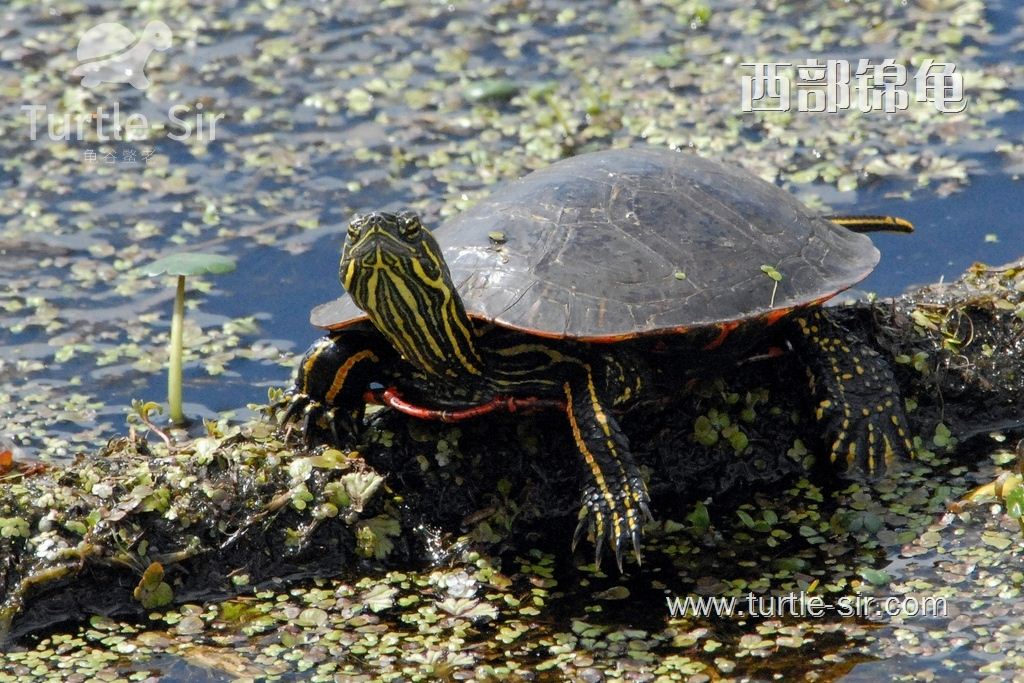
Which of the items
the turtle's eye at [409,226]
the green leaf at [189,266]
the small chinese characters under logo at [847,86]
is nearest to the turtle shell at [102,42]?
the green leaf at [189,266]

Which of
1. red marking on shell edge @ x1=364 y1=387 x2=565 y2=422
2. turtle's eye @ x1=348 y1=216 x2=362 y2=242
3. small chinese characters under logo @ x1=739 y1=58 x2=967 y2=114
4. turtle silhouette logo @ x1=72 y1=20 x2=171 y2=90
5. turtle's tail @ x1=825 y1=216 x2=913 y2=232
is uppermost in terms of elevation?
turtle silhouette logo @ x1=72 y1=20 x2=171 y2=90

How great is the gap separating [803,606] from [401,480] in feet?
6.01

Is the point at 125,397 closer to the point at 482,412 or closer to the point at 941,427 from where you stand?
the point at 482,412

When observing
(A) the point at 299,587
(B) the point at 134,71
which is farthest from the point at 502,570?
(B) the point at 134,71

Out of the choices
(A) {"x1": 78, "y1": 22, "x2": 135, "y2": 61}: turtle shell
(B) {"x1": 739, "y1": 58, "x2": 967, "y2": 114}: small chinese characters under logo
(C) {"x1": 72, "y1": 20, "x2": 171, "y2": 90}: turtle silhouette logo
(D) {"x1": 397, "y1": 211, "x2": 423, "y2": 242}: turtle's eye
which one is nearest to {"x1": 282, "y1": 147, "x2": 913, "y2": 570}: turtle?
(D) {"x1": 397, "y1": 211, "x2": 423, "y2": 242}: turtle's eye

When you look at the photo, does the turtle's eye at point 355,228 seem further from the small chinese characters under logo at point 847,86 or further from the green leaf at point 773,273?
the small chinese characters under logo at point 847,86

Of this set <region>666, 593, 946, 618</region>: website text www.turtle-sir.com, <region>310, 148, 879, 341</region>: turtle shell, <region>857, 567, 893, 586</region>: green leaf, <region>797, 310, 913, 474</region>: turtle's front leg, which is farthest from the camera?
<region>797, 310, 913, 474</region>: turtle's front leg

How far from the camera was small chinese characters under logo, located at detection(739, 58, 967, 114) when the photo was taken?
9.42 m

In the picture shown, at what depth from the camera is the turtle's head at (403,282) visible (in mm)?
5410

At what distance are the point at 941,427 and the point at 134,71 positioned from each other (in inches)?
289

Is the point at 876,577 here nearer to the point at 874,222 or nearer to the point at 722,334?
the point at 722,334

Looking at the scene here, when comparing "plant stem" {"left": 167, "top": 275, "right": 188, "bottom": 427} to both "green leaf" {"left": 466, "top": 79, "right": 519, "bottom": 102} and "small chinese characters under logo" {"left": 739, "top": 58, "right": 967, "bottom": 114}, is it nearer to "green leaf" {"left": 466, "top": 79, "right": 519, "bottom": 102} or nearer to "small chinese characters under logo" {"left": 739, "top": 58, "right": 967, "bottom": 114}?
"green leaf" {"left": 466, "top": 79, "right": 519, "bottom": 102}

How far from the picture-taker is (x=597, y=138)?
375 inches

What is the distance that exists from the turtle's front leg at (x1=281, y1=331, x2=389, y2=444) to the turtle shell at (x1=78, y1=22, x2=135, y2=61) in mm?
5951
